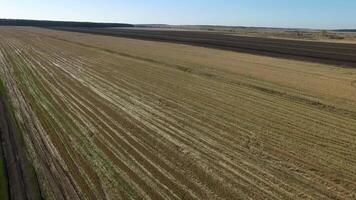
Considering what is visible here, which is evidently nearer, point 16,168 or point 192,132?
point 16,168

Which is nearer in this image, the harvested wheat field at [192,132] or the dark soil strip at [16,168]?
the dark soil strip at [16,168]

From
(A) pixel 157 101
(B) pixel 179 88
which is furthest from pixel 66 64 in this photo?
(A) pixel 157 101

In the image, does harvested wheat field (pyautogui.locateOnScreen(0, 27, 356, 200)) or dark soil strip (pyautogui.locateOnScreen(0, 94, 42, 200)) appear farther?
harvested wheat field (pyautogui.locateOnScreen(0, 27, 356, 200))

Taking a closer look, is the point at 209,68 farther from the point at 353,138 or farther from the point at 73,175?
the point at 73,175
